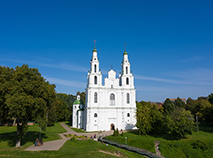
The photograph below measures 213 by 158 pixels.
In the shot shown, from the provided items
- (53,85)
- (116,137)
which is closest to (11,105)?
(53,85)

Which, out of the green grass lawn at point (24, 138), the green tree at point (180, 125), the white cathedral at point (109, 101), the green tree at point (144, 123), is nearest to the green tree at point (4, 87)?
the green grass lawn at point (24, 138)

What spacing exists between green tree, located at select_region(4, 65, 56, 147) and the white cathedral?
20.7 metres

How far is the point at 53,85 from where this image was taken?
28.6 meters

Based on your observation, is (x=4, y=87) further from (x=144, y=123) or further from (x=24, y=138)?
(x=144, y=123)

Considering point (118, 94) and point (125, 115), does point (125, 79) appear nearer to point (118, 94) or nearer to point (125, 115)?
point (118, 94)

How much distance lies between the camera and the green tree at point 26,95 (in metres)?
22.3

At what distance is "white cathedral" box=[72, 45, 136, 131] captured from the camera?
154 ft

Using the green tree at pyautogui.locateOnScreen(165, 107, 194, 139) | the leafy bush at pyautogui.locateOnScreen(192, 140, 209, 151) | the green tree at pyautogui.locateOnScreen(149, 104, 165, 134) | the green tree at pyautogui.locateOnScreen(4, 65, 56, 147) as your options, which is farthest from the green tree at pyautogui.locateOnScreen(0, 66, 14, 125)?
the leafy bush at pyautogui.locateOnScreen(192, 140, 209, 151)

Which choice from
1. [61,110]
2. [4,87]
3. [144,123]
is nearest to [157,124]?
[144,123]

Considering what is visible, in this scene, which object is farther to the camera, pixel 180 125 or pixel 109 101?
pixel 109 101

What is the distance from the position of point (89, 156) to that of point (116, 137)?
52.3 ft

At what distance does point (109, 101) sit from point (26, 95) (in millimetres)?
28954

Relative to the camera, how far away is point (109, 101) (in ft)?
162

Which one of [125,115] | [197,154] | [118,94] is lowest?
[197,154]
